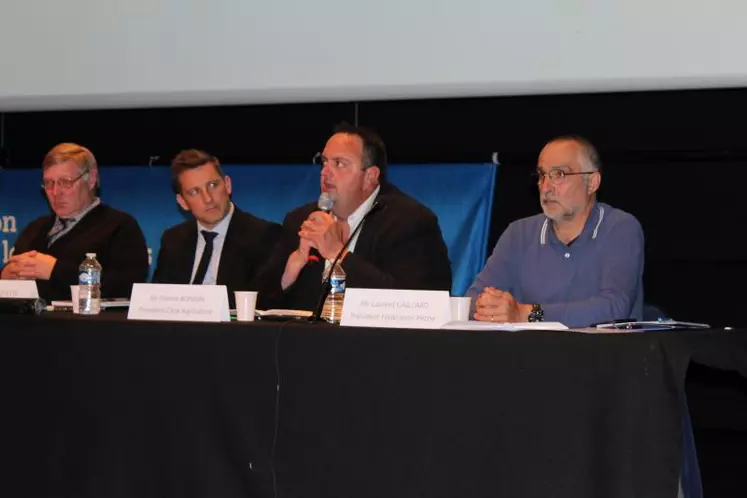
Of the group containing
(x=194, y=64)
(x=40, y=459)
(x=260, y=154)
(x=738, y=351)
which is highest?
(x=194, y=64)

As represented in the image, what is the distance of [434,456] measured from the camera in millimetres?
2090

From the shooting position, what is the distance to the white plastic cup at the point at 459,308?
2312 millimetres

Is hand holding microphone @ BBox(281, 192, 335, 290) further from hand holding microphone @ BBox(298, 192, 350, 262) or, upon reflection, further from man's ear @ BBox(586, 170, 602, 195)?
man's ear @ BBox(586, 170, 602, 195)

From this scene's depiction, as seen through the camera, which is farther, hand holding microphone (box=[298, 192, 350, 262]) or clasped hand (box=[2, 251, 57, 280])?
clasped hand (box=[2, 251, 57, 280])

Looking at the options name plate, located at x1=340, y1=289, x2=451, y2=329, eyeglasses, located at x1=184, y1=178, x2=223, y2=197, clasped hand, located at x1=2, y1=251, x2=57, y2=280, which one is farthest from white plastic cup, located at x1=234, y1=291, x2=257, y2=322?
eyeglasses, located at x1=184, y1=178, x2=223, y2=197

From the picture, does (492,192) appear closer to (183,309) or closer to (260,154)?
(260,154)

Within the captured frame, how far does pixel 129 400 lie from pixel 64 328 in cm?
24

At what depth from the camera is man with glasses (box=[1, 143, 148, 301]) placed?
3.65 metres

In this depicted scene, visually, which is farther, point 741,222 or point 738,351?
point 741,222

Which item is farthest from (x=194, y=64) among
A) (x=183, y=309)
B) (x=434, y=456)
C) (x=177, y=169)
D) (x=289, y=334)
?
(x=434, y=456)

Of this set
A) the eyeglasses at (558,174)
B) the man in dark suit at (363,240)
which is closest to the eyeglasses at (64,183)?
the man in dark suit at (363,240)

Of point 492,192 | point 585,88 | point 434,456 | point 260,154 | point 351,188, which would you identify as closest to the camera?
point 434,456

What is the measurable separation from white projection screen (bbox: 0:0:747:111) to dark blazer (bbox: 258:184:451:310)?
62 centimetres

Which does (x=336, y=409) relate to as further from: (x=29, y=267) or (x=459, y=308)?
(x=29, y=267)
